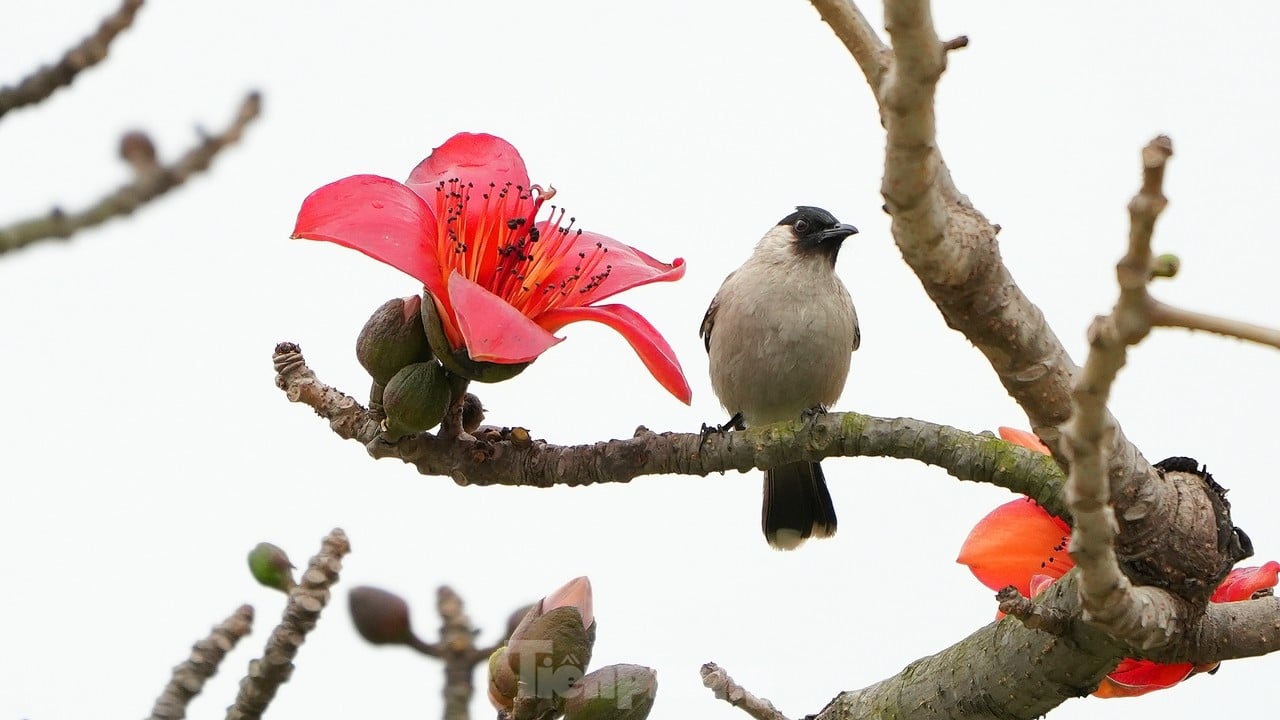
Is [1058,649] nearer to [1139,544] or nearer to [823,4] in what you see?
[1139,544]

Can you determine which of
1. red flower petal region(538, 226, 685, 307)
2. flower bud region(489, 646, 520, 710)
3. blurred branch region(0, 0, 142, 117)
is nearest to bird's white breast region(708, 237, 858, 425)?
red flower petal region(538, 226, 685, 307)

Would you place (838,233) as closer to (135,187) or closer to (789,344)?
(789,344)

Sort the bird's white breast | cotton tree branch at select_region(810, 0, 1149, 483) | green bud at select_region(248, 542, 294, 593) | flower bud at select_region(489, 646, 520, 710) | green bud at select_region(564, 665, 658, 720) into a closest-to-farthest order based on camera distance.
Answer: cotton tree branch at select_region(810, 0, 1149, 483)
green bud at select_region(564, 665, 658, 720)
flower bud at select_region(489, 646, 520, 710)
green bud at select_region(248, 542, 294, 593)
the bird's white breast

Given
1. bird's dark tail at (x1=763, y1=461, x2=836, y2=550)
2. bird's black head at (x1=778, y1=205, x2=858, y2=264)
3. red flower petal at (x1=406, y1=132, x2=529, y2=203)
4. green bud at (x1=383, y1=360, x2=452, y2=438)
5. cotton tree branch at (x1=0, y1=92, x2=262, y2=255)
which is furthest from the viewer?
bird's dark tail at (x1=763, y1=461, x2=836, y2=550)

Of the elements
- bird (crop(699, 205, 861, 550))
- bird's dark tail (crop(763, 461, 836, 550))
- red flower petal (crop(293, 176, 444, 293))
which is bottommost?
red flower petal (crop(293, 176, 444, 293))

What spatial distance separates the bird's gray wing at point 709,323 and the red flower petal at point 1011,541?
3335 millimetres

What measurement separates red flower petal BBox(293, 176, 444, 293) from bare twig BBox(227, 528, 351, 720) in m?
0.45

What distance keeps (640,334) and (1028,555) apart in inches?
30.1

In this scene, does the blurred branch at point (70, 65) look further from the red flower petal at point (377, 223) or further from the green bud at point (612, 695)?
the green bud at point (612, 695)

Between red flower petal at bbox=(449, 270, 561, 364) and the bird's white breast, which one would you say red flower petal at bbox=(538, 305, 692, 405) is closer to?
red flower petal at bbox=(449, 270, 561, 364)

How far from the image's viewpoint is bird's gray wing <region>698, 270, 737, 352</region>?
18.8 feet

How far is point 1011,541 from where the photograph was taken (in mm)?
2324

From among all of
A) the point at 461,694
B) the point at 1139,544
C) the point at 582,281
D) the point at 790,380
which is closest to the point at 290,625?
the point at 461,694

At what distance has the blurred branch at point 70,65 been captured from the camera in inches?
52.8
